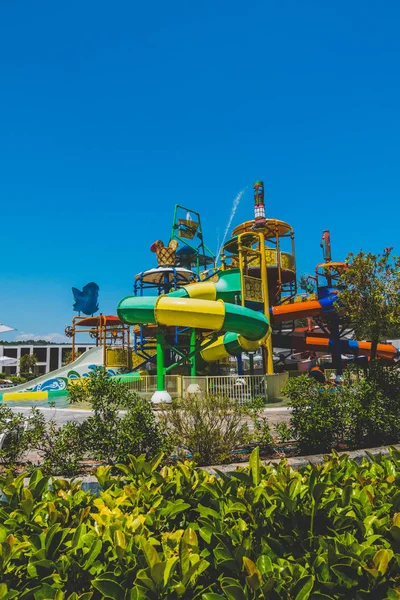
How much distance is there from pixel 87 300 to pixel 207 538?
31402 millimetres

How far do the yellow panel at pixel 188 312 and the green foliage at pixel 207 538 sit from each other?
39.5 feet

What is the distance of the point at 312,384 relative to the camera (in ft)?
23.4

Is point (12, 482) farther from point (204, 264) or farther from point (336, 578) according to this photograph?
point (204, 264)

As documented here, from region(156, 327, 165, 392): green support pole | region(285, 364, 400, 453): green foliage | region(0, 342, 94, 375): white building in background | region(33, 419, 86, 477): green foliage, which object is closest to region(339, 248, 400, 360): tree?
region(285, 364, 400, 453): green foliage

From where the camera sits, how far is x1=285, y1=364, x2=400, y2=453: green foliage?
21.7 ft

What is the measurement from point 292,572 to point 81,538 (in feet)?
3.72

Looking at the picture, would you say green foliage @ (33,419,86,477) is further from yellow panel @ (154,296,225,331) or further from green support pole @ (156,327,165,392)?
green support pole @ (156,327,165,392)

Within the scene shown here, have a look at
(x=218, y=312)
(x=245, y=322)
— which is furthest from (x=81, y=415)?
(x=245, y=322)

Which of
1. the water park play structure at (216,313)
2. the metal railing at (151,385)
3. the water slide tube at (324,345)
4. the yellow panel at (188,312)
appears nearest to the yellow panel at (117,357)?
the water park play structure at (216,313)

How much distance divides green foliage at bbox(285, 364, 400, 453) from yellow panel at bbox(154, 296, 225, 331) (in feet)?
27.8

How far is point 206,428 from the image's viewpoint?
20.4 ft

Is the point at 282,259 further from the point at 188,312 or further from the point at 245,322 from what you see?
the point at 188,312

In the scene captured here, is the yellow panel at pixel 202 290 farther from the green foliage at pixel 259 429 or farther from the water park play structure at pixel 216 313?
the green foliage at pixel 259 429

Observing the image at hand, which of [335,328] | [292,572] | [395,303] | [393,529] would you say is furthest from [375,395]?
[335,328]
